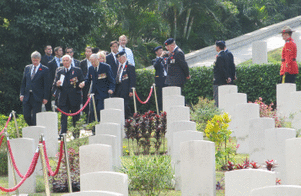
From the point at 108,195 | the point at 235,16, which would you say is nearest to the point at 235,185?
the point at 108,195

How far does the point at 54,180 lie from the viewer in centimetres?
838

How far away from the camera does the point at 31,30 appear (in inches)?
720

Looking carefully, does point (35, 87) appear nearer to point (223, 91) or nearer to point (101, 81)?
point (101, 81)

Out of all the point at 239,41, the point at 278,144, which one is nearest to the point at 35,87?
the point at 278,144

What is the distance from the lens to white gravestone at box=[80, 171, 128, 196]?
18.2ft

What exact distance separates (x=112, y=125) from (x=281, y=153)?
3.01m

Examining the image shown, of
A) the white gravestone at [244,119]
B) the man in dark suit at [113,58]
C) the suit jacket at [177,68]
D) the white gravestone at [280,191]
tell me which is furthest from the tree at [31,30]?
the white gravestone at [280,191]

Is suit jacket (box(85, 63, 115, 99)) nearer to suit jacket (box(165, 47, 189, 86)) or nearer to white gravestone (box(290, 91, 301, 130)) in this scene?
suit jacket (box(165, 47, 189, 86))

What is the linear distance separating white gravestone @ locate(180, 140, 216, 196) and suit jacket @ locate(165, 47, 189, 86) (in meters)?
6.58

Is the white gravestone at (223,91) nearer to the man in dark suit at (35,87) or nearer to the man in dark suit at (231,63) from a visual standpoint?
the man in dark suit at (231,63)

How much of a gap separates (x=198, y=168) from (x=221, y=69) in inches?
298

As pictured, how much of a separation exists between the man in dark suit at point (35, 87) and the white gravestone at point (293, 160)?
732 centimetres

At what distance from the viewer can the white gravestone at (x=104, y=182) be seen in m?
5.54

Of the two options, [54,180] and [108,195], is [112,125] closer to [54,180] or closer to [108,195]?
[54,180]
